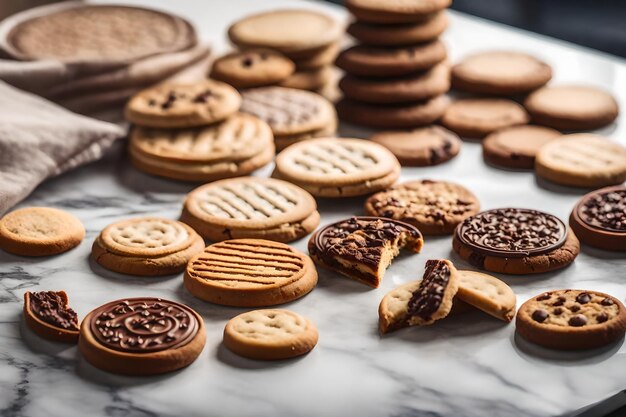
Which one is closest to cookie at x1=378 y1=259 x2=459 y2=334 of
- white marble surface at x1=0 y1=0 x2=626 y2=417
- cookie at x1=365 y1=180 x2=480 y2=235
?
white marble surface at x1=0 y1=0 x2=626 y2=417

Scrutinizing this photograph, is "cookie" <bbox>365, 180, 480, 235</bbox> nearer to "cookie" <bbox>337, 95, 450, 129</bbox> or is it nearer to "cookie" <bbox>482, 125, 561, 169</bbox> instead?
"cookie" <bbox>482, 125, 561, 169</bbox>

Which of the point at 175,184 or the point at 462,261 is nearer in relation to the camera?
the point at 462,261

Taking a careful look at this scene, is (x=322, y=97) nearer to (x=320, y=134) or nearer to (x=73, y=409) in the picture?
(x=320, y=134)

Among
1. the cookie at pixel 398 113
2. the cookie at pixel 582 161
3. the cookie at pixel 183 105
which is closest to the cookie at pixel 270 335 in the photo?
the cookie at pixel 183 105

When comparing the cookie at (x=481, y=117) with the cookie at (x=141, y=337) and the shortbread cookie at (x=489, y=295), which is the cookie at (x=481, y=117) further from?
→ the cookie at (x=141, y=337)

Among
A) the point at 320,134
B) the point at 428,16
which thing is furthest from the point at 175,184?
the point at 428,16

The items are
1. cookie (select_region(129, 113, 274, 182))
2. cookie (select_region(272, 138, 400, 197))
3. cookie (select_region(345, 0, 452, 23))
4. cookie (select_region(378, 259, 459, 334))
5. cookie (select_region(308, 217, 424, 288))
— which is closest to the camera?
cookie (select_region(378, 259, 459, 334))
